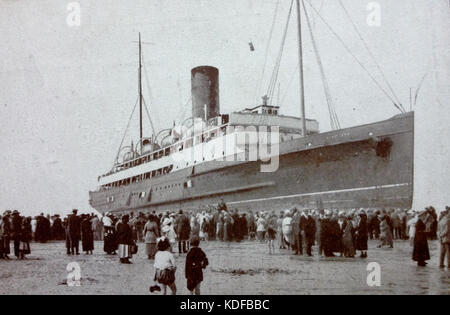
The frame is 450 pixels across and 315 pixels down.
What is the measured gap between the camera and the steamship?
1488 cm

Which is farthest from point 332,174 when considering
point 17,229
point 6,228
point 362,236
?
point 6,228

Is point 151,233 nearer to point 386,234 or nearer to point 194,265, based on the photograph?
point 194,265

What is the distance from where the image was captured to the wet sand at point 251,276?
6.93m

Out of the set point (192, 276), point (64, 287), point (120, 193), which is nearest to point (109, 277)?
point (64, 287)

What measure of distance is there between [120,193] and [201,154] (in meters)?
11.3

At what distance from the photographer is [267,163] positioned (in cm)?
1791

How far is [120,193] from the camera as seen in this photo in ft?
99.8

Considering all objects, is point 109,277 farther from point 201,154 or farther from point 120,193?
point 120,193

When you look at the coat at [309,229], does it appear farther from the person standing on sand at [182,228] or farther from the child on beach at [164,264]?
the child on beach at [164,264]

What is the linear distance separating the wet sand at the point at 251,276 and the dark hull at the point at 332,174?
4.43 metres

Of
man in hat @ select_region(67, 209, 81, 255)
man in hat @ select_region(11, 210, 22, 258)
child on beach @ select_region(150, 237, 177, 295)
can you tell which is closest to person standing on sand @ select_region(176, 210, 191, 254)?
man in hat @ select_region(67, 209, 81, 255)

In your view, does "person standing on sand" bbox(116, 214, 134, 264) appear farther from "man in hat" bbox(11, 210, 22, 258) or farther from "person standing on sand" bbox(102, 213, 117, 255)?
"man in hat" bbox(11, 210, 22, 258)

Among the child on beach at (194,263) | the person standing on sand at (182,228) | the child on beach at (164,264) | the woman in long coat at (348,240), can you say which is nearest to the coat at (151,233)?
the person standing on sand at (182,228)

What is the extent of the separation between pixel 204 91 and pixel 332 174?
1055 cm
